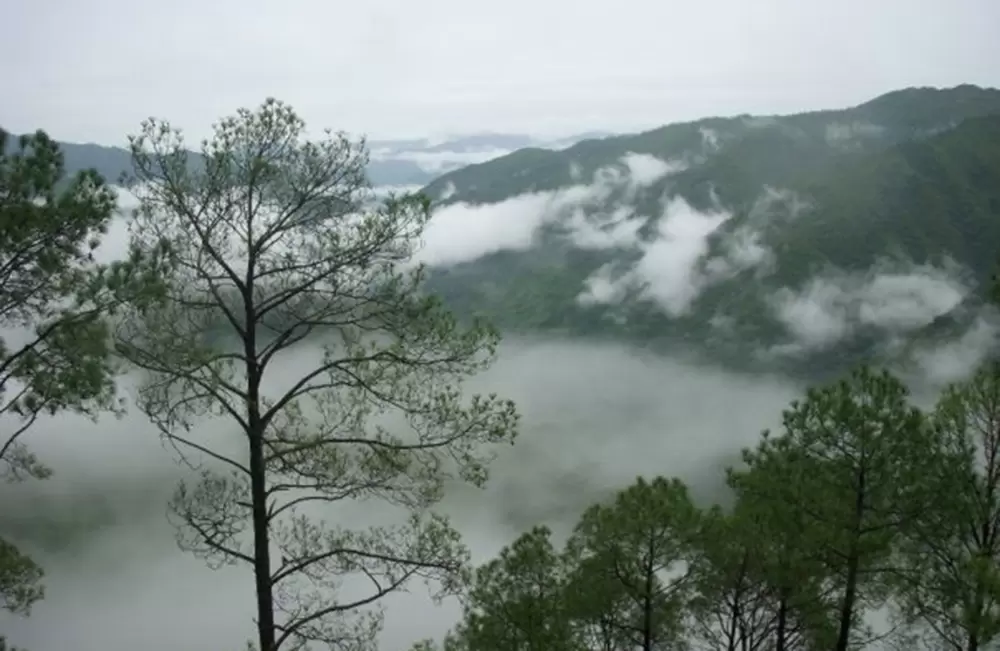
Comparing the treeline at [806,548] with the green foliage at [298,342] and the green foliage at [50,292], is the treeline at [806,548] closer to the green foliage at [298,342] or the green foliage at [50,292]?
the green foliage at [298,342]

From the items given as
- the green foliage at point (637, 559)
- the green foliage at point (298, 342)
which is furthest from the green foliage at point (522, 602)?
the green foliage at point (298, 342)

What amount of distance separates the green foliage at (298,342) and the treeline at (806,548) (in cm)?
321

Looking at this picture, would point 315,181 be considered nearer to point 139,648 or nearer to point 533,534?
point 533,534

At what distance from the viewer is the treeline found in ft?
37.6

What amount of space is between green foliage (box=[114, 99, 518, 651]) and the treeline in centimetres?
321

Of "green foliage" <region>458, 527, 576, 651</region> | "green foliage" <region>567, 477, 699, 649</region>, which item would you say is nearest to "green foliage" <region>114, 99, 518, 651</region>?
"green foliage" <region>458, 527, 576, 651</region>

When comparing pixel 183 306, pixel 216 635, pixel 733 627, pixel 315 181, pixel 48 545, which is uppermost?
pixel 48 545

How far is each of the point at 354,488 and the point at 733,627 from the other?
8.55 meters

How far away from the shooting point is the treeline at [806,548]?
37.6 feet

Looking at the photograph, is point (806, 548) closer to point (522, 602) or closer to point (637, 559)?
point (637, 559)

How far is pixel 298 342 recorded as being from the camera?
810cm

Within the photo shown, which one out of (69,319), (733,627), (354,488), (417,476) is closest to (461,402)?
(417,476)

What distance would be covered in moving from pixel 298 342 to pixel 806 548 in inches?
328

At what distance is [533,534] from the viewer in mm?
13930
